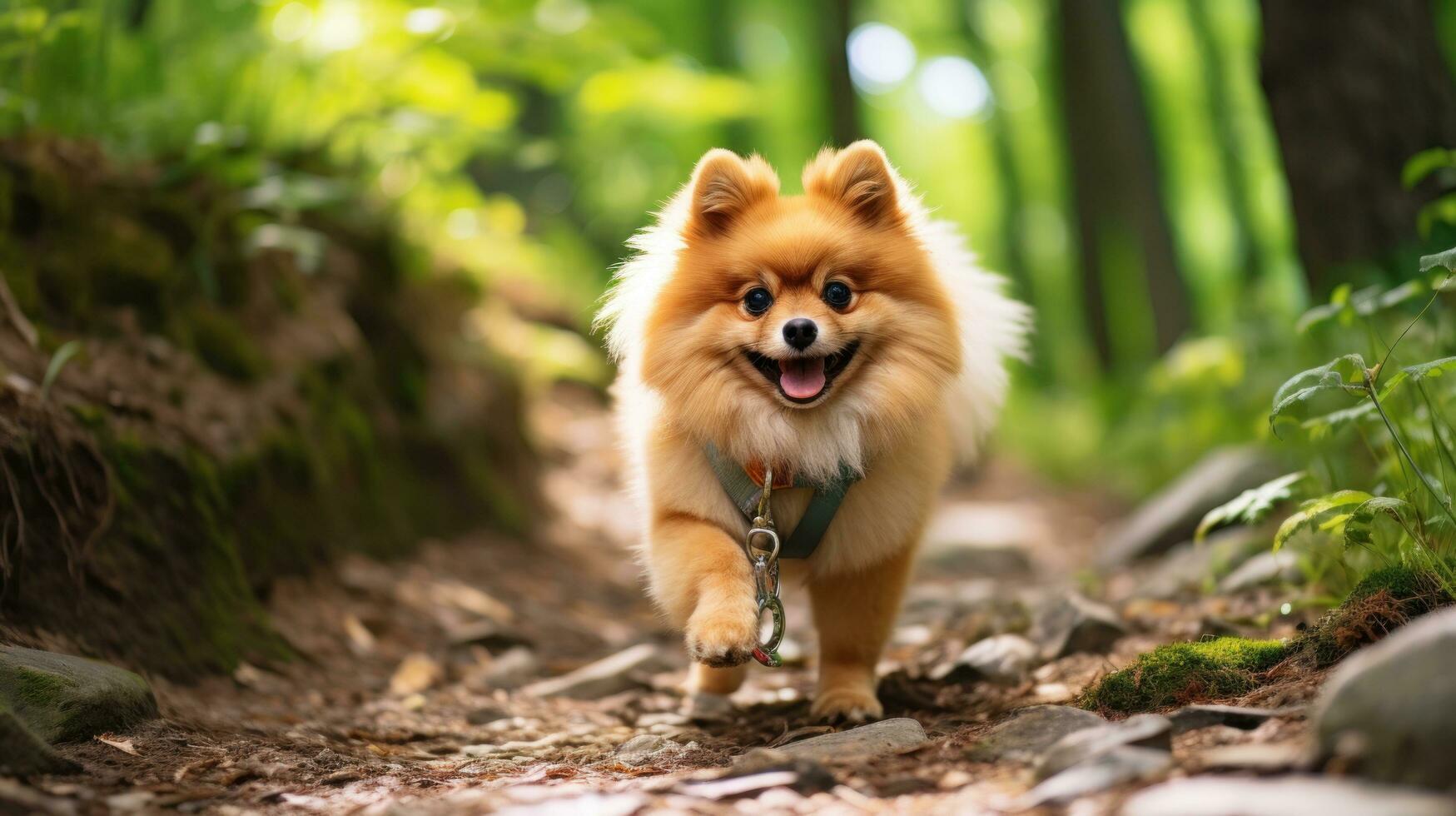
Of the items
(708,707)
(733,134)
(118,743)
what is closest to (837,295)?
(708,707)

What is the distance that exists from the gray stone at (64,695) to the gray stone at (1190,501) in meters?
4.51

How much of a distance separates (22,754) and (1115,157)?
10.8 metres

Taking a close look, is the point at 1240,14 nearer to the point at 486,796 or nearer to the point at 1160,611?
the point at 1160,611

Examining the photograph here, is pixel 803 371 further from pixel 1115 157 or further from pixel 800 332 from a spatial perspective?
pixel 1115 157

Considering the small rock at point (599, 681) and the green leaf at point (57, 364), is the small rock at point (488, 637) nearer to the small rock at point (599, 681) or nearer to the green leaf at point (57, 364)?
the small rock at point (599, 681)

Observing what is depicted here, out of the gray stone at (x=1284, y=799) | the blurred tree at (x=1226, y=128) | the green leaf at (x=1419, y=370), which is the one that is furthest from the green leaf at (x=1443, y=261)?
the blurred tree at (x=1226, y=128)

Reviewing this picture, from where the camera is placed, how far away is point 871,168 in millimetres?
3248

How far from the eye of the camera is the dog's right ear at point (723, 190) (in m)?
3.18

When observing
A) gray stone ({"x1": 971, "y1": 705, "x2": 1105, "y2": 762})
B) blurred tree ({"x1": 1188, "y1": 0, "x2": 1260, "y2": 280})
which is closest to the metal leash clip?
gray stone ({"x1": 971, "y1": 705, "x2": 1105, "y2": 762})

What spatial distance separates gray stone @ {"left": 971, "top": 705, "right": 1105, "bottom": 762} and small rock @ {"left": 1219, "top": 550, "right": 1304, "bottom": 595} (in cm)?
140

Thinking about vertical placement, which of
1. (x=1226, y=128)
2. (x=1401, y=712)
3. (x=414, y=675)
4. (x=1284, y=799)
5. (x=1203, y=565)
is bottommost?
(x=1284, y=799)

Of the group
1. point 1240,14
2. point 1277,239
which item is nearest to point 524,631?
point 1240,14

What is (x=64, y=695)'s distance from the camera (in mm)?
2525

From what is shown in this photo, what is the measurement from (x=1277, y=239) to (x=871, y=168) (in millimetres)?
18474
